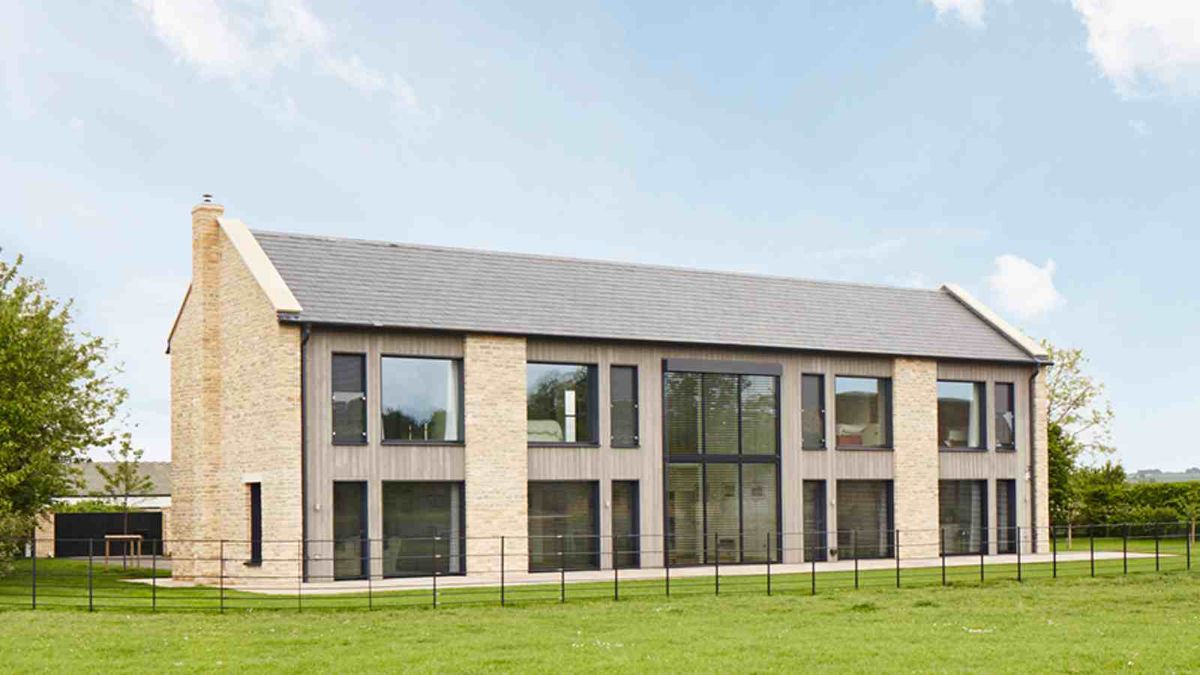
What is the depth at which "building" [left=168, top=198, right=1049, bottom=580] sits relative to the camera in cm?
2938

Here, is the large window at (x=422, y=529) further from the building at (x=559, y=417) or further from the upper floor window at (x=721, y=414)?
the upper floor window at (x=721, y=414)

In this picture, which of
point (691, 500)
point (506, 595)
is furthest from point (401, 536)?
point (691, 500)

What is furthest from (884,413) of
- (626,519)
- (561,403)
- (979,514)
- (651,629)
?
(651,629)

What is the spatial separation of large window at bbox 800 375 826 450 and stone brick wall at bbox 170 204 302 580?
12918 mm

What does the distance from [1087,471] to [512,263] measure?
31.3 m

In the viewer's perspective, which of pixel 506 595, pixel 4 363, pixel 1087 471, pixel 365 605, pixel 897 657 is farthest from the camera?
pixel 1087 471

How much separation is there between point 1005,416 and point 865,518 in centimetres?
567

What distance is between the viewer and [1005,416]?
38.8 meters

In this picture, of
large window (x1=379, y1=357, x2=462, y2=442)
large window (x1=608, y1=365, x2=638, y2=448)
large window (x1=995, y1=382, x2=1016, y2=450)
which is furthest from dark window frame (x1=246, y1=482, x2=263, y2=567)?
large window (x1=995, y1=382, x2=1016, y2=450)

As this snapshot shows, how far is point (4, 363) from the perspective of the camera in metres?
33.0

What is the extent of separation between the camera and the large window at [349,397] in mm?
29375

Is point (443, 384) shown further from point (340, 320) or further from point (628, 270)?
point (628, 270)

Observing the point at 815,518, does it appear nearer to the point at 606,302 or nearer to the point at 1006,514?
the point at 1006,514

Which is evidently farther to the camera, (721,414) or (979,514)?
(979,514)
